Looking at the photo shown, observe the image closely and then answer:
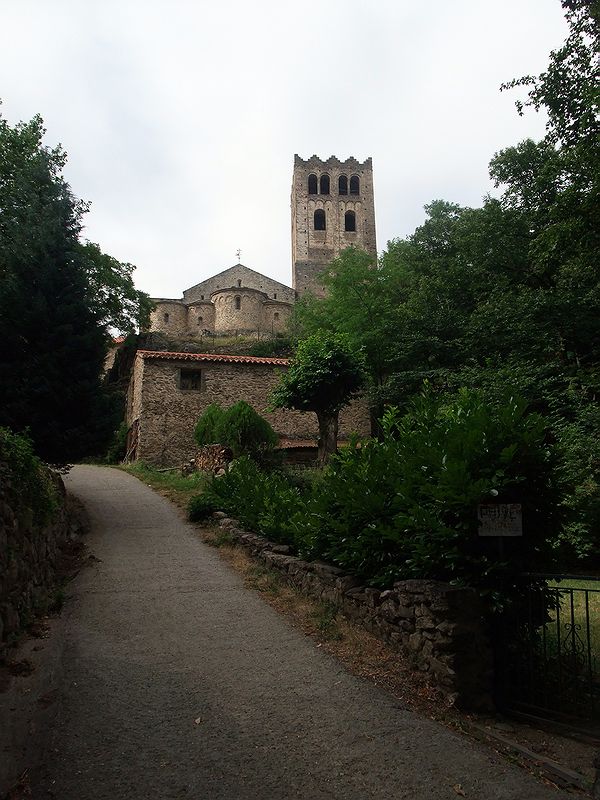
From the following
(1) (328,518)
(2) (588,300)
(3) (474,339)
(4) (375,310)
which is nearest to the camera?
(1) (328,518)

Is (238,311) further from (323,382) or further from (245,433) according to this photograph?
(323,382)

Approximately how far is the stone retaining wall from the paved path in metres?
0.54

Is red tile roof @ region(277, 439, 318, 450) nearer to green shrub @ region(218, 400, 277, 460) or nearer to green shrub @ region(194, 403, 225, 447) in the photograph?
green shrub @ region(194, 403, 225, 447)

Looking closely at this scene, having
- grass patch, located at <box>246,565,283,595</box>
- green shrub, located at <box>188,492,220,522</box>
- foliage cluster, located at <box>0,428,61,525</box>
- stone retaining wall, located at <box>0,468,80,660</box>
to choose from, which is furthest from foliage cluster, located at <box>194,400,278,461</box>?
foliage cluster, located at <box>0,428,61,525</box>

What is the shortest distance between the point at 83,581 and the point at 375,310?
20.5 metres

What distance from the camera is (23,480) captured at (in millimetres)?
7039

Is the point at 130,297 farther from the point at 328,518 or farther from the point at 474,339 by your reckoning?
the point at 328,518

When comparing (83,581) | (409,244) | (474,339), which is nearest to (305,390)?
(474,339)

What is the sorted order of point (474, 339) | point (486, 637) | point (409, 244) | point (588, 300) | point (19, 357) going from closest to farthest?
point (486, 637), point (19, 357), point (588, 300), point (474, 339), point (409, 244)

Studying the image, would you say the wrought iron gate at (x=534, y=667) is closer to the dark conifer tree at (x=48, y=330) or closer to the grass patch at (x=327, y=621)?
the grass patch at (x=327, y=621)

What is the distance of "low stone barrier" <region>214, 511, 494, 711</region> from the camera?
16.1 ft

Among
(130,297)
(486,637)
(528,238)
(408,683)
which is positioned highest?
(528,238)

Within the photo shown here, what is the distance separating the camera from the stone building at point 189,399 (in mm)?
23531

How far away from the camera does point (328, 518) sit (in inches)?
280
